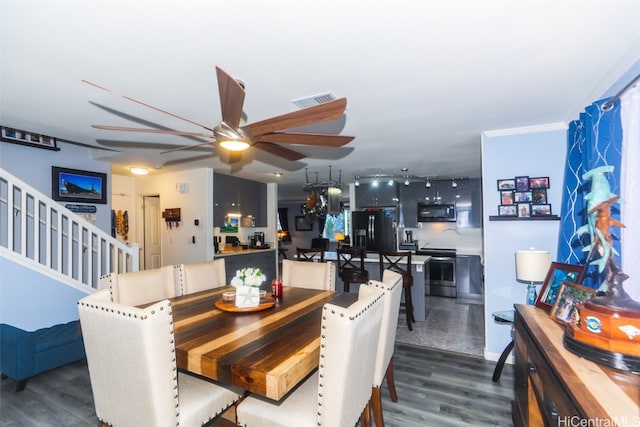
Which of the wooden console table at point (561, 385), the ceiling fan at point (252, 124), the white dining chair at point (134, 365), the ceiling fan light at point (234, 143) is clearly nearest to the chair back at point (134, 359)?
the white dining chair at point (134, 365)

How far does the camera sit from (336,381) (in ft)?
4.27

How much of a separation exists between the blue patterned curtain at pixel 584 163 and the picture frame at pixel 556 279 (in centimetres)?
11

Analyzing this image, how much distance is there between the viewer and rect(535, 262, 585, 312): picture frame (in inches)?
77.9

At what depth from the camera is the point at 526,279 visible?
2508mm

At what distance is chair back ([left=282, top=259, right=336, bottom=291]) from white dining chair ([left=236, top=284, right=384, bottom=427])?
137 cm

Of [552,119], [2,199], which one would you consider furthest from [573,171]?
[2,199]

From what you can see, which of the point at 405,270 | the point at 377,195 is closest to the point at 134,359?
the point at 405,270

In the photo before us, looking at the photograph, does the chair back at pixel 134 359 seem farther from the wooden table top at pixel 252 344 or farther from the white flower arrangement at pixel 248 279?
the white flower arrangement at pixel 248 279

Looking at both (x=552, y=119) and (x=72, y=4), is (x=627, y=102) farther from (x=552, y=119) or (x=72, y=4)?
(x=72, y=4)

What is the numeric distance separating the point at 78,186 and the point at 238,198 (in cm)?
252

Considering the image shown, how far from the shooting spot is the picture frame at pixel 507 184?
10.1 ft

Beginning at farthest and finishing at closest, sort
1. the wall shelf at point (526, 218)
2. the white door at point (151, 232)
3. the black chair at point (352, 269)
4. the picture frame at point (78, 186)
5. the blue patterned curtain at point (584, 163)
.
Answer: the white door at point (151, 232) < the black chair at point (352, 269) < the picture frame at point (78, 186) < the wall shelf at point (526, 218) < the blue patterned curtain at point (584, 163)

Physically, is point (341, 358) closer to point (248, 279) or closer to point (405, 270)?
point (248, 279)

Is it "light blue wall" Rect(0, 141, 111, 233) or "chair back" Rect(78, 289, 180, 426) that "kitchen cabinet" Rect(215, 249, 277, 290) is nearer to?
"light blue wall" Rect(0, 141, 111, 233)
